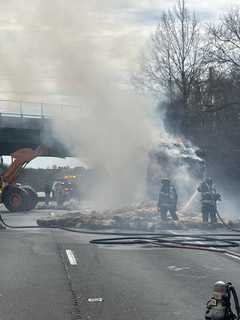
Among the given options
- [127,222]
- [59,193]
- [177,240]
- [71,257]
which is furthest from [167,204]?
[59,193]

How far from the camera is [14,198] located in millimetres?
34250

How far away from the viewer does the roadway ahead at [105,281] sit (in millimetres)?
8883

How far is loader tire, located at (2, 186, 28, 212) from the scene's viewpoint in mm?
34094

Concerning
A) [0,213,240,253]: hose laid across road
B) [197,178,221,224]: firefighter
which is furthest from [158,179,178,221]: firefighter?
[0,213,240,253]: hose laid across road

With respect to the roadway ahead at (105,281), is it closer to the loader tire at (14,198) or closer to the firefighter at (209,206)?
the firefighter at (209,206)

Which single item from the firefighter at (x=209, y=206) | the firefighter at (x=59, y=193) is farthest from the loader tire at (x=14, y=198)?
the firefighter at (x=209, y=206)

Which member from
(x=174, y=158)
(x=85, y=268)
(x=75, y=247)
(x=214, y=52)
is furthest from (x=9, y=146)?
(x=85, y=268)

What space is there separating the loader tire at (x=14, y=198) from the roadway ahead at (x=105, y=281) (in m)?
16.8

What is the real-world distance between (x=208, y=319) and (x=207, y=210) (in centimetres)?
1674

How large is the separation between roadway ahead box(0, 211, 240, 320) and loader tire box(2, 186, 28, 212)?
55.1 feet

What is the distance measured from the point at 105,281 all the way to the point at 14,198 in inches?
925

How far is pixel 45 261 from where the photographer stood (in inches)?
550

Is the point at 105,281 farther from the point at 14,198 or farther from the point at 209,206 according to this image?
the point at 14,198

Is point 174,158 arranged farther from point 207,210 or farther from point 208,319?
point 208,319
